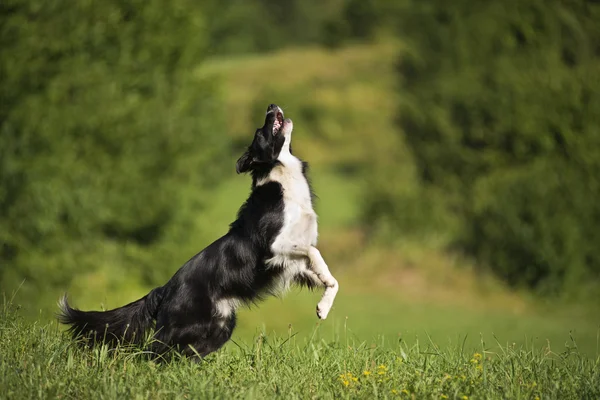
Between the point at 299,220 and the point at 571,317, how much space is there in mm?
16509

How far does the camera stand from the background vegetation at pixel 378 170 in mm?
14180

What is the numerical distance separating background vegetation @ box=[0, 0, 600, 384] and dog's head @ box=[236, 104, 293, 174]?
161cm

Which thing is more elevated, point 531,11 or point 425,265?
point 531,11

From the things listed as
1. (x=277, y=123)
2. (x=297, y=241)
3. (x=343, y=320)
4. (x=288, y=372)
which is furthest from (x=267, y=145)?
(x=343, y=320)

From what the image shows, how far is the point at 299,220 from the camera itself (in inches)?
244

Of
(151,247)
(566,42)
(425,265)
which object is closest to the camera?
(151,247)

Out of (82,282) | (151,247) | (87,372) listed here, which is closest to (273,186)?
(87,372)

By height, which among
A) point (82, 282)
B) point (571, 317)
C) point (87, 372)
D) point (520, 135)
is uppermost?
point (520, 135)

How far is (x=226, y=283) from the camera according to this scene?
5957mm

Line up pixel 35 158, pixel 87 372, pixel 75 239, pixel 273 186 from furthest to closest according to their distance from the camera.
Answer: pixel 75 239 → pixel 35 158 → pixel 273 186 → pixel 87 372

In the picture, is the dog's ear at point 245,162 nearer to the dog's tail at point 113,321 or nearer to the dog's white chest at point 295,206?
the dog's white chest at point 295,206

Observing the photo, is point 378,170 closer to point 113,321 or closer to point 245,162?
point 245,162

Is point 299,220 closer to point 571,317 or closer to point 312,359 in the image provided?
point 312,359

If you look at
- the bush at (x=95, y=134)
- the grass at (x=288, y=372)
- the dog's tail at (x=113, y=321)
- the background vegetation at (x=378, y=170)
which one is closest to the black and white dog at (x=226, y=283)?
the dog's tail at (x=113, y=321)
